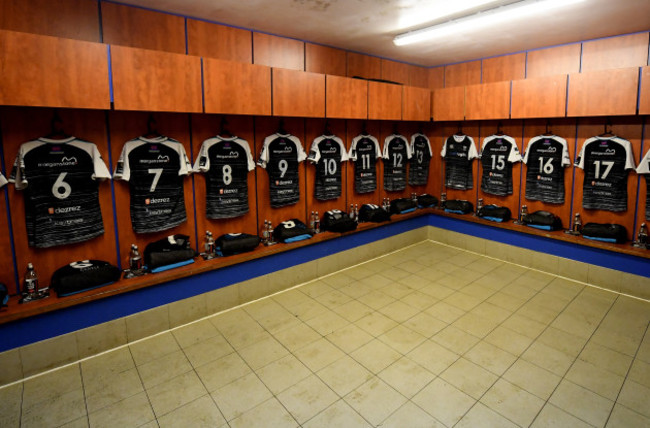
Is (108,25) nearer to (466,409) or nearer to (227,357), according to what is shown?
(227,357)

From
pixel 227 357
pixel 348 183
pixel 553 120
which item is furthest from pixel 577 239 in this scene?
pixel 227 357

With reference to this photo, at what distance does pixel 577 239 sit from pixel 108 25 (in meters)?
5.36

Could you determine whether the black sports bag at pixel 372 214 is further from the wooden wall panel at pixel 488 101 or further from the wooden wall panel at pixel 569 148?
the wooden wall panel at pixel 569 148

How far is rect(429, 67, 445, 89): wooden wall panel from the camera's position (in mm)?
6113

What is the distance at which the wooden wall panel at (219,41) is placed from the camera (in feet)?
11.9

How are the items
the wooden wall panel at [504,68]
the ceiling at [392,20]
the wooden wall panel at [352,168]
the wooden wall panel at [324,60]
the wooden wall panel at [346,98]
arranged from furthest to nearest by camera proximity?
the wooden wall panel at [352,168] → the wooden wall panel at [504,68] → the wooden wall panel at [324,60] → the wooden wall panel at [346,98] → the ceiling at [392,20]

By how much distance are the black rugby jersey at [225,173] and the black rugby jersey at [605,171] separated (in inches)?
159

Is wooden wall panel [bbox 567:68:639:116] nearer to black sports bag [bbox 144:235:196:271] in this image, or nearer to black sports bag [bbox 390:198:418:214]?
black sports bag [bbox 390:198:418:214]

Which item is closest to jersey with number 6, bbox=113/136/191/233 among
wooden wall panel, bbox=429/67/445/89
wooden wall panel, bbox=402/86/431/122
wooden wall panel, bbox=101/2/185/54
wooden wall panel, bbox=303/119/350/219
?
wooden wall panel, bbox=101/2/185/54

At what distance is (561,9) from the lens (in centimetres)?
344

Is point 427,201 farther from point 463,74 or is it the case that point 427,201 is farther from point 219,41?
point 219,41

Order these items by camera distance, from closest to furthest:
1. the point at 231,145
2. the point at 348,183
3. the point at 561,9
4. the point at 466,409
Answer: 1. the point at 466,409
2. the point at 561,9
3. the point at 231,145
4. the point at 348,183

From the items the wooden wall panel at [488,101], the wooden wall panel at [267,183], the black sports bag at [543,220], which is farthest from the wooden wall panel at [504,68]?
the wooden wall panel at [267,183]

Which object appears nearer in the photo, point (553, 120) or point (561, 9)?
point (561, 9)
